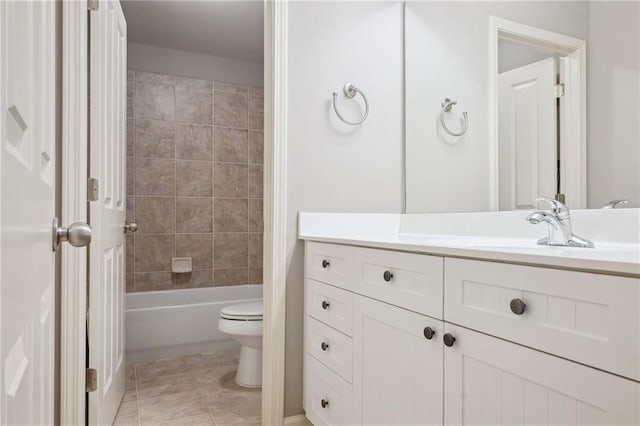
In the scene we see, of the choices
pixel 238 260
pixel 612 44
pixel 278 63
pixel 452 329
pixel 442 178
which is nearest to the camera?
pixel 452 329

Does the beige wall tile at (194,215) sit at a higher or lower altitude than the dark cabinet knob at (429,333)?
higher

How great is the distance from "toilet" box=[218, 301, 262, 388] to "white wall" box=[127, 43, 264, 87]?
2.10m

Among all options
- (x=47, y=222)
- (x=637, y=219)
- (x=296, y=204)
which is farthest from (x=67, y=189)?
(x=637, y=219)

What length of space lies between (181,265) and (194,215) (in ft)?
1.37

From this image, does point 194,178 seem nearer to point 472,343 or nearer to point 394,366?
point 394,366

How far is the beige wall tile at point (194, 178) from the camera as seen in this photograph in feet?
11.4

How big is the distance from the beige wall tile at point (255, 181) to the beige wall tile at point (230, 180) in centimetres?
4

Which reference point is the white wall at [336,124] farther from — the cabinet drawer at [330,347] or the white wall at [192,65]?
the white wall at [192,65]

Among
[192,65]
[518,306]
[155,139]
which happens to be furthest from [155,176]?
[518,306]

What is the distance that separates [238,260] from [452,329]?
9.35ft

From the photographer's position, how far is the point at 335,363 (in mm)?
1537

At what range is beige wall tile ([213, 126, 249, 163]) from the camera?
11.9 feet

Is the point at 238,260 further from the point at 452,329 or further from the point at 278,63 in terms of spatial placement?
the point at 452,329

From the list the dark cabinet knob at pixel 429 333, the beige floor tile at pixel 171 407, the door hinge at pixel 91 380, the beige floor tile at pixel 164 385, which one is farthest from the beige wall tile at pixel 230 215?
the dark cabinet knob at pixel 429 333
